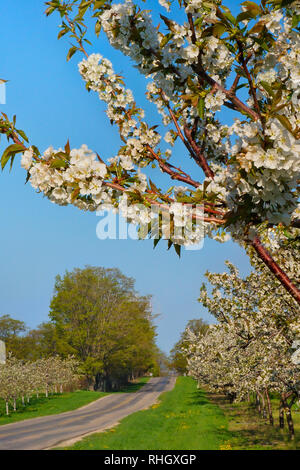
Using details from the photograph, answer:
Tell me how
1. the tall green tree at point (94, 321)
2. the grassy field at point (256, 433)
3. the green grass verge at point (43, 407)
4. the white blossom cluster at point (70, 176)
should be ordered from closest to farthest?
the white blossom cluster at point (70, 176), the grassy field at point (256, 433), the green grass verge at point (43, 407), the tall green tree at point (94, 321)

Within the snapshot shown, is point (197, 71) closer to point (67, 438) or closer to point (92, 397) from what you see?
point (67, 438)

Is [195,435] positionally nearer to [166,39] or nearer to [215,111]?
[215,111]

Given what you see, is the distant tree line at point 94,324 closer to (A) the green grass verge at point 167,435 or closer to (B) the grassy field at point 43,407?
(B) the grassy field at point 43,407

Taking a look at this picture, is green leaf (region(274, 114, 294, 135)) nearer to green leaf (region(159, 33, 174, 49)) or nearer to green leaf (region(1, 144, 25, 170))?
green leaf (region(159, 33, 174, 49))

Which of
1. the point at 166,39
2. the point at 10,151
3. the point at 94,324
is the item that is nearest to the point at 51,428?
the point at 10,151

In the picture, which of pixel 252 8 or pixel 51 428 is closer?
pixel 252 8

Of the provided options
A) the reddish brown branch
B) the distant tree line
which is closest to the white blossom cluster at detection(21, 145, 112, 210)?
the reddish brown branch

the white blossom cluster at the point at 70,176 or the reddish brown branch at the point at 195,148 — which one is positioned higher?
the reddish brown branch at the point at 195,148

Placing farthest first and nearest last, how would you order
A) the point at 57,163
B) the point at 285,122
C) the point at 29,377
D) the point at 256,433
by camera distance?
the point at 29,377, the point at 256,433, the point at 57,163, the point at 285,122

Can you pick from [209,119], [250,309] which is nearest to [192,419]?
[250,309]

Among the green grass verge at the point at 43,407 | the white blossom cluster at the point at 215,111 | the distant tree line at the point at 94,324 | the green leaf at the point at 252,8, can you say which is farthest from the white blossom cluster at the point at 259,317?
the distant tree line at the point at 94,324

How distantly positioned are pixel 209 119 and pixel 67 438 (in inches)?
521

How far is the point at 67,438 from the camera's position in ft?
44.2

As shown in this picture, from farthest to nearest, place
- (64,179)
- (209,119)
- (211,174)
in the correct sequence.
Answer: (209,119) → (211,174) → (64,179)
